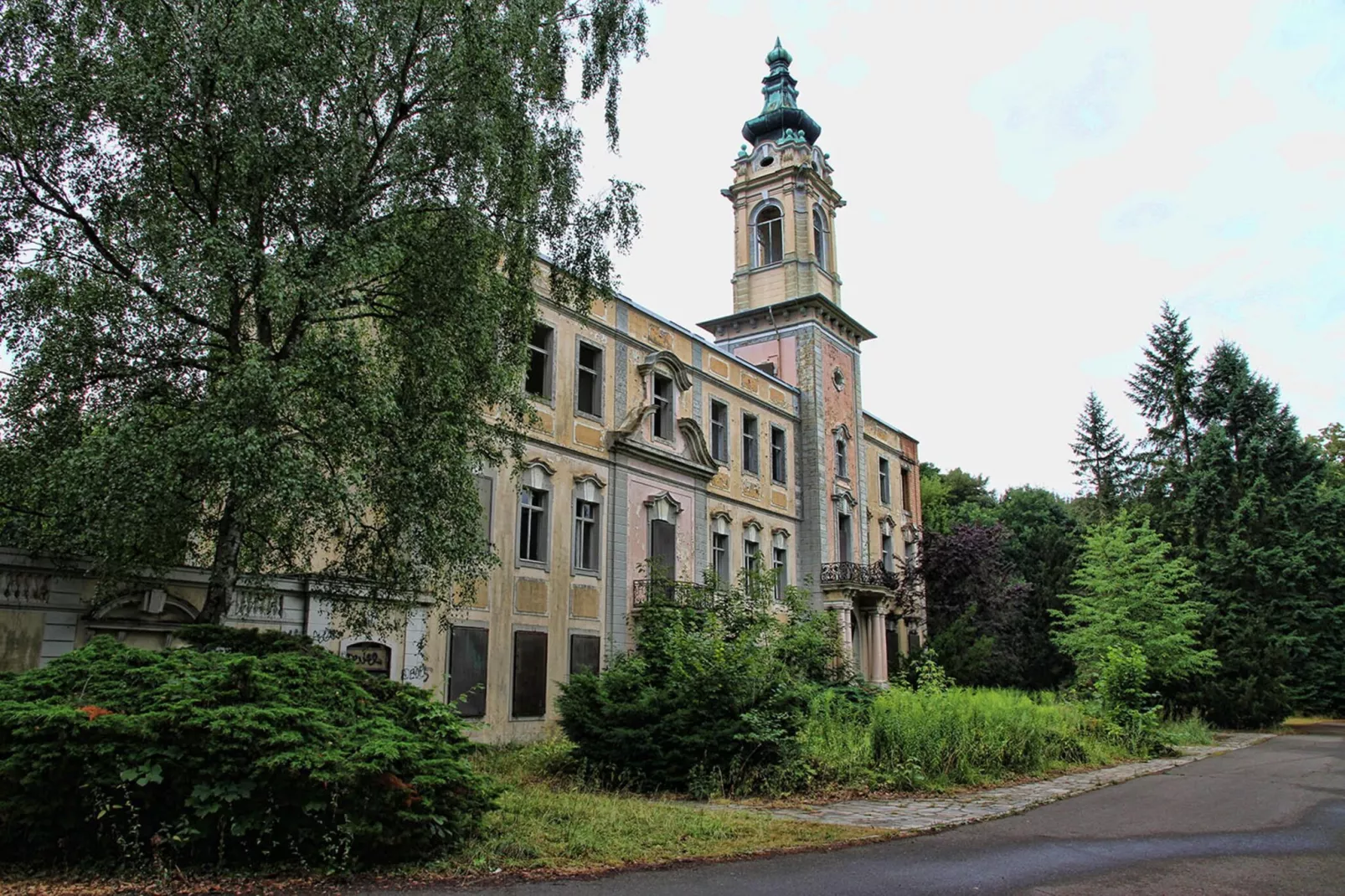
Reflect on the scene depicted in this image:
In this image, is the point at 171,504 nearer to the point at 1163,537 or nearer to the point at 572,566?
the point at 572,566

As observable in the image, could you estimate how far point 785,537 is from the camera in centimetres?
3094

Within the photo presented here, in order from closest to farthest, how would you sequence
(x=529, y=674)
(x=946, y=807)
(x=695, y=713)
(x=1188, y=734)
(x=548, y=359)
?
1. (x=946, y=807)
2. (x=695, y=713)
3. (x=529, y=674)
4. (x=1188, y=734)
5. (x=548, y=359)

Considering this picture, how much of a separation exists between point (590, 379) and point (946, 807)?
1489 cm

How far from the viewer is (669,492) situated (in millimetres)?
24859

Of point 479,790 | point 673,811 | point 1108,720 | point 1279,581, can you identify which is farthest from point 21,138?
point 1279,581

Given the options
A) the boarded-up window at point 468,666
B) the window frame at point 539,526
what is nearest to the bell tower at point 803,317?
the window frame at point 539,526

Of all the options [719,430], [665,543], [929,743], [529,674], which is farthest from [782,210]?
[929,743]

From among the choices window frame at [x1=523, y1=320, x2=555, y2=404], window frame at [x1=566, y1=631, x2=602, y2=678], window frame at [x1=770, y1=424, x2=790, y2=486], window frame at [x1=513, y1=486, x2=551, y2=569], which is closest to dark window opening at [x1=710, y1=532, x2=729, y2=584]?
window frame at [x1=770, y1=424, x2=790, y2=486]

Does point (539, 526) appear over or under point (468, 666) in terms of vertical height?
over

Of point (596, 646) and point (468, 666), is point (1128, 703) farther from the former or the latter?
point (468, 666)

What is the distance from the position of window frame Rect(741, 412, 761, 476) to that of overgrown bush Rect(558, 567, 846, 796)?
15686 mm

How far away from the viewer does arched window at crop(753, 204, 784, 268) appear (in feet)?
116

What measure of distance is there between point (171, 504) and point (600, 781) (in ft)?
20.6

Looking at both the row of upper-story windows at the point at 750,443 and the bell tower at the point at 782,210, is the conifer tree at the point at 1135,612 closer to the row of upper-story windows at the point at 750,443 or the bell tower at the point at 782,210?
the row of upper-story windows at the point at 750,443
